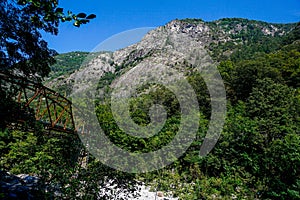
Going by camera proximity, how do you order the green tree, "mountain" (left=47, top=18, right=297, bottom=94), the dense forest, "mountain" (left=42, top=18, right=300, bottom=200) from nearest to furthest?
the green tree → the dense forest → "mountain" (left=42, top=18, right=300, bottom=200) → "mountain" (left=47, top=18, right=297, bottom=94)

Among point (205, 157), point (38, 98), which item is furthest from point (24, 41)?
point (205, 157)

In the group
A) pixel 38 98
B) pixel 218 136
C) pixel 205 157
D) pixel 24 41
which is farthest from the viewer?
pixel 218 136

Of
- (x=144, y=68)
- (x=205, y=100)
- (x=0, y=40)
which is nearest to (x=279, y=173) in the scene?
(x=0, y=40)

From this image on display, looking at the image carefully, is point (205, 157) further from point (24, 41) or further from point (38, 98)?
point (24, 41)

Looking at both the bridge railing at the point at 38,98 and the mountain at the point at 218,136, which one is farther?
the mountain at the point at 218,136

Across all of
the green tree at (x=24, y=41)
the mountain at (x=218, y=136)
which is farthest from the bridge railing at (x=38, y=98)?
the mountain at (x=218, y=136)

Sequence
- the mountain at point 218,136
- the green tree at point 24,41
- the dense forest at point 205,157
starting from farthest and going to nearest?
the mountain at point 218,136 → the dense forest at point 205,157 → the green tree at point 24,41

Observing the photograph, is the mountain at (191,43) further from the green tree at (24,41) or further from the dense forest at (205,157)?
the green tree at (24,41)

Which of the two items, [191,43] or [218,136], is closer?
[218,136]

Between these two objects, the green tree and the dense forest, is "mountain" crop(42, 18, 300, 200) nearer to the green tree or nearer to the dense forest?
the dense forest

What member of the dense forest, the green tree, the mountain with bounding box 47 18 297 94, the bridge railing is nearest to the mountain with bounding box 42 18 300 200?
the dense forest

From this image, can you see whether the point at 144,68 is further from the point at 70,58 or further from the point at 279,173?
the point at 279,173

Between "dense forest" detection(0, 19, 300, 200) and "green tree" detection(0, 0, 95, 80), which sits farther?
"dense forest" detection(0, 19, 300, 200)

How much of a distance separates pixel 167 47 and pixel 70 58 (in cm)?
4406
